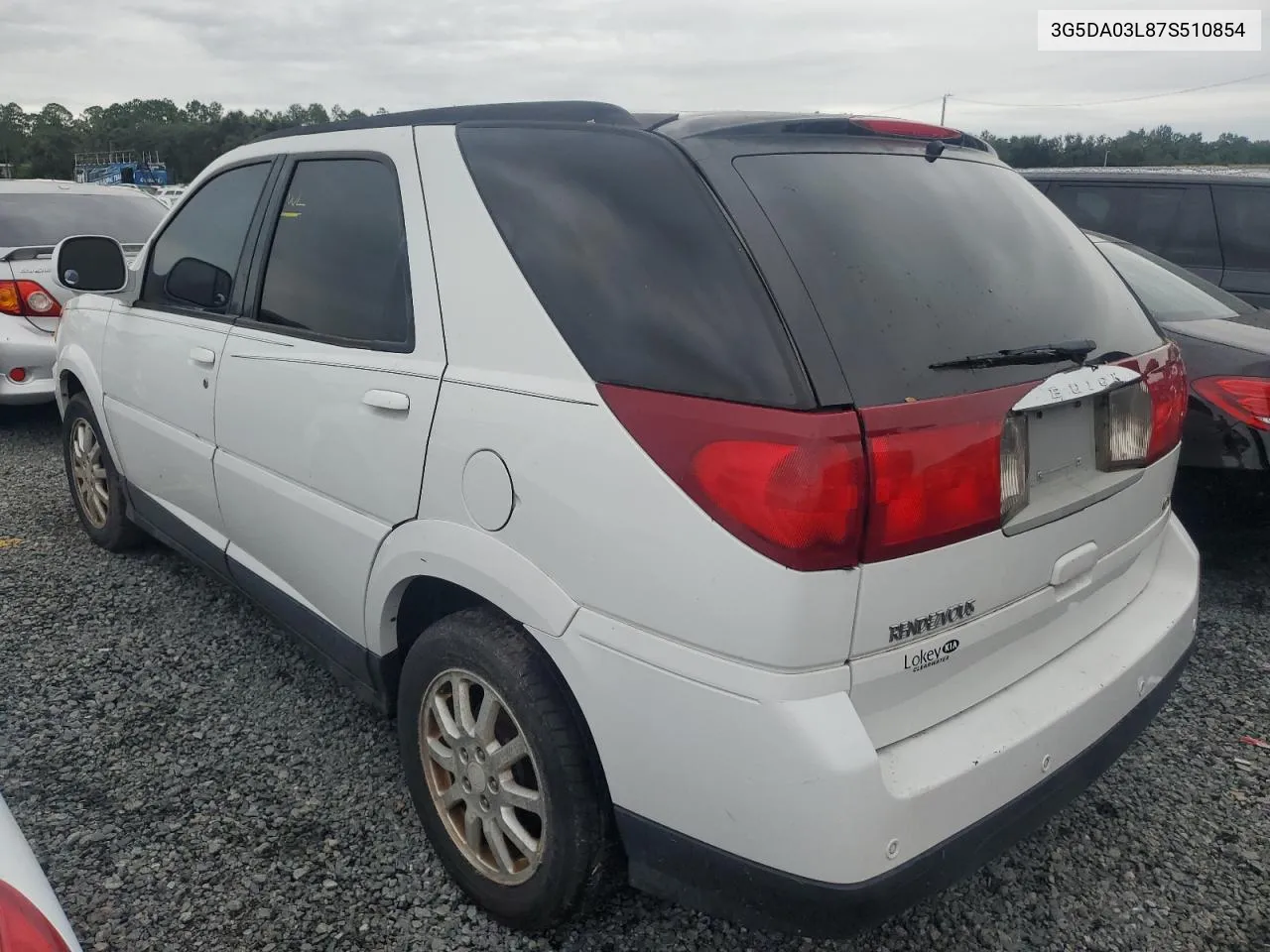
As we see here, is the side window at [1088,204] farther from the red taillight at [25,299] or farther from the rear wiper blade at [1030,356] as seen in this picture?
the red taillight at [25,299]

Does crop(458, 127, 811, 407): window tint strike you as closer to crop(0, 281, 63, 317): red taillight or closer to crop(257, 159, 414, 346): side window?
crop(257, 159, 414, 346): side window

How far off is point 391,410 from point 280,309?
80cm

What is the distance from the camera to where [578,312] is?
1904 millimetres

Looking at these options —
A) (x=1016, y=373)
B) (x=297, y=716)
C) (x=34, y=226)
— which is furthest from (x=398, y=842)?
(x=34, y=226)

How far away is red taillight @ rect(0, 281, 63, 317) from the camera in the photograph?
20.4 feet

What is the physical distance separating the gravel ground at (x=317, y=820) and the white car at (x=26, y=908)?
3.16 ft

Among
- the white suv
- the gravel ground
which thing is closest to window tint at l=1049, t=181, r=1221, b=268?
the gravel ground

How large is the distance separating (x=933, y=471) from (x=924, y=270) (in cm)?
44

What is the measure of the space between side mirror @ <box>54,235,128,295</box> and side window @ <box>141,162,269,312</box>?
0.23 metres

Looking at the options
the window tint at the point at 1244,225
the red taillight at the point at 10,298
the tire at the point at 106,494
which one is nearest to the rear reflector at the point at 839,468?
the tire at the point at 106,494

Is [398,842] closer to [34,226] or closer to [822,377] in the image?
[822,377]

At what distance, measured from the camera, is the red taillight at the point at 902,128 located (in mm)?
Result: 2098

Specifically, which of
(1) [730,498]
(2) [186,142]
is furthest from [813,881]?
(2) [186,142]

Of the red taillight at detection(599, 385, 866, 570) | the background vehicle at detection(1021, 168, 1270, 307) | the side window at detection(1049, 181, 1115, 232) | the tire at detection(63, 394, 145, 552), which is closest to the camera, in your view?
the red taillight at detection(599, 385, 866, 570)
